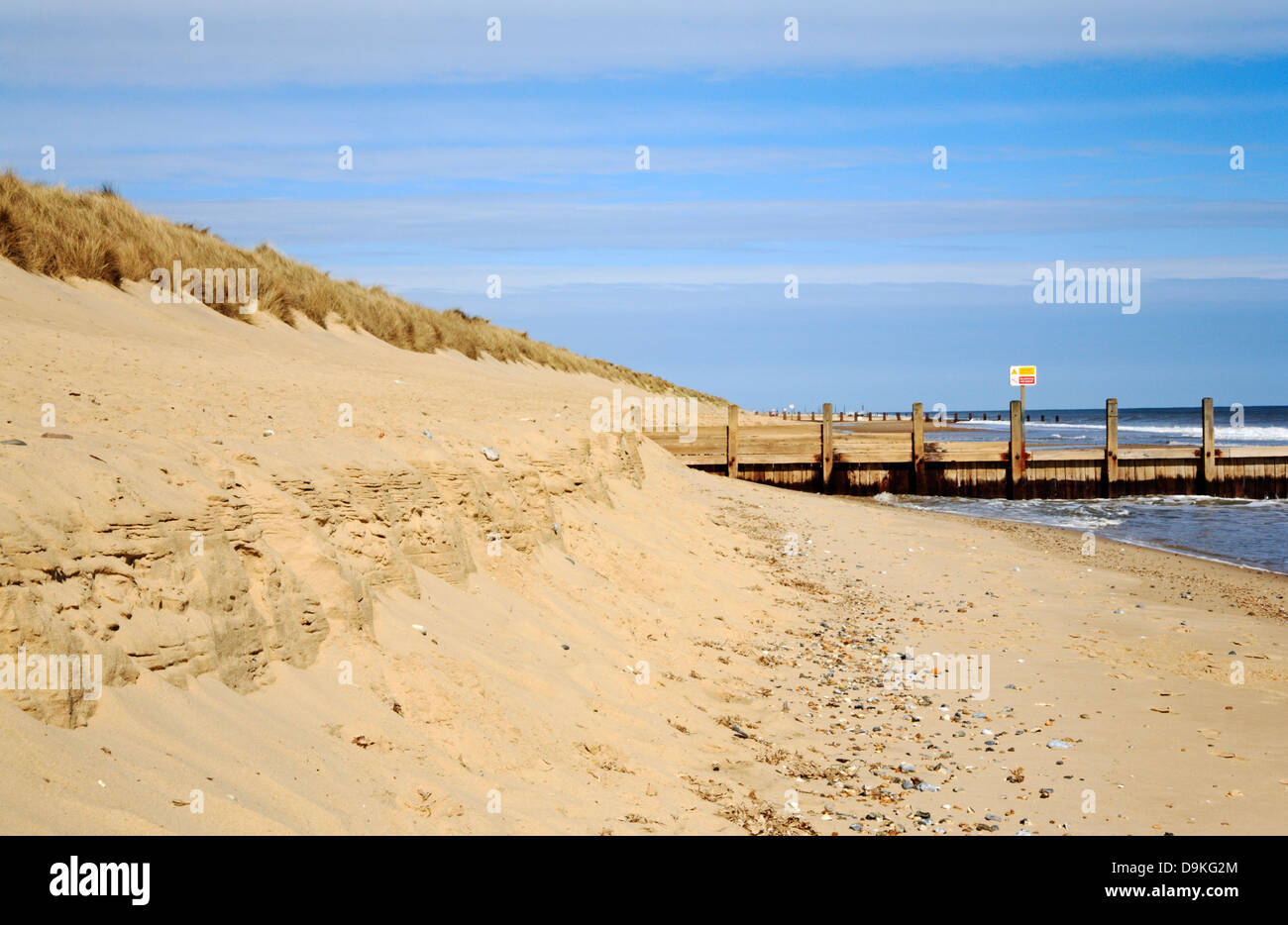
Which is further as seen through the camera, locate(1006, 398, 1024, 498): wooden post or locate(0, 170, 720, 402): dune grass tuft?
locate(1006, 398, 1024, 498): wooden post

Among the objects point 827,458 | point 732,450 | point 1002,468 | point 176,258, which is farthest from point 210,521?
point 1002,468

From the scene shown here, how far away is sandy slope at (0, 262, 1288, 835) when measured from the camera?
404 centimetres

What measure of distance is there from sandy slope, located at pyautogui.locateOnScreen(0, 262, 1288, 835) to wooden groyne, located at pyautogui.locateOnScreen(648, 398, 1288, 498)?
12110 millimetres

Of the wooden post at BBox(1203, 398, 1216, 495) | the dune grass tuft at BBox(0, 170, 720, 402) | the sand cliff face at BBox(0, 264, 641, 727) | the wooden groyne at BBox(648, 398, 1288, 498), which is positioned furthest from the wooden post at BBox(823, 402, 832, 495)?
the sand cliff face at BBox(0, 264, 641, 727)

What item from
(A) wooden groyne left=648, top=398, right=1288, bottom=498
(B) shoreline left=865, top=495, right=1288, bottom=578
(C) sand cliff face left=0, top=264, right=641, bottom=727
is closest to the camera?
(C) sand cliff face left=0, top=264, right=641, bottom=727

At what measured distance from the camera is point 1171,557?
16797mm

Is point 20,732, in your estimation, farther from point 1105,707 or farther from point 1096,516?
point 1096,516

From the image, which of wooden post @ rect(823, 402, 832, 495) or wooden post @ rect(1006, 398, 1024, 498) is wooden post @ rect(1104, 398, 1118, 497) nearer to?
wooden post @ rect(1006, 398, 1024, 498)

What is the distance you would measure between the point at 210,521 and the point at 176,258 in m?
15.6

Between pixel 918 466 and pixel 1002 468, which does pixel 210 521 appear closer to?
pixel 918 466

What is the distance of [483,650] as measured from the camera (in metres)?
6.41

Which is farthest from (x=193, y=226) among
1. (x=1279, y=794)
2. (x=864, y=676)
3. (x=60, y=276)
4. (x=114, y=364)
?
(x=1279, y=794)

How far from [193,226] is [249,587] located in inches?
808

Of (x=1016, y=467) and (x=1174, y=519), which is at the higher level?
(x=1016, y=467)
